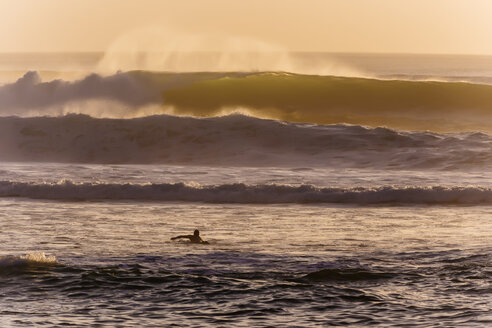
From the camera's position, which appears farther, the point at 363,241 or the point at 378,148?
the point at 378,148

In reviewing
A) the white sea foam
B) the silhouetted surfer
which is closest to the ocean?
the white sea foam

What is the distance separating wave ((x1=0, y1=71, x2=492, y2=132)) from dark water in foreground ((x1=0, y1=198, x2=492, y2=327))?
→ 799 inches

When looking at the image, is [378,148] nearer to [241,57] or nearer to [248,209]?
[248,209]

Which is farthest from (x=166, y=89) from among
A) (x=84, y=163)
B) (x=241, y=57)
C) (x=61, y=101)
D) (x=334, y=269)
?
(x=334, y=269)

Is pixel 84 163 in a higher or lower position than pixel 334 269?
higher

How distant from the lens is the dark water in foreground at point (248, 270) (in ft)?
29.7

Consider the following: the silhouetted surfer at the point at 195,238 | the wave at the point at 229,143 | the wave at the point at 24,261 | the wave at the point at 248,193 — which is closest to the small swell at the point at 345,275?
the silhouetted surfer at the point at 195,238

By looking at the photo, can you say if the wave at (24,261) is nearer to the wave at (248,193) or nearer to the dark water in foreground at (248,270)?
the dark water in foreground at (248,270)

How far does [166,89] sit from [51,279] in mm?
31643

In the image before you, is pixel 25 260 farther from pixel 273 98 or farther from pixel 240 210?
pixel 273 98

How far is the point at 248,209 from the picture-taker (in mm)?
17281

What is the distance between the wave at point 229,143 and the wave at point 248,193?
5.42m

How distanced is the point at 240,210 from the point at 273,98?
24.6 metres

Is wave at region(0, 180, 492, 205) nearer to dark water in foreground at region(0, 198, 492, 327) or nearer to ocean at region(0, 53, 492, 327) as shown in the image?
ocean at region(0, 53, 492, 327)
